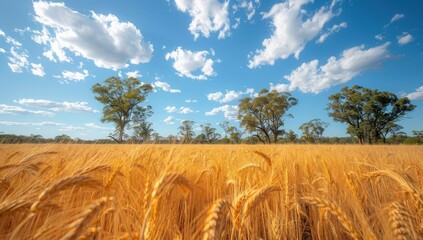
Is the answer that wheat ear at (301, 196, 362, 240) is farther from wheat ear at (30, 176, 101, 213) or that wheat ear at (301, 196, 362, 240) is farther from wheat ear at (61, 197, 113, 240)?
wheat ear at (30, 176, 101, 213)

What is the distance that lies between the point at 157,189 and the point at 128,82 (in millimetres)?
34744

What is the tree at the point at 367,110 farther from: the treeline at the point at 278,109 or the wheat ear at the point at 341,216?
the wheat ear at the point at 341,216

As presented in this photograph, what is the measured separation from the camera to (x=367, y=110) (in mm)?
29125

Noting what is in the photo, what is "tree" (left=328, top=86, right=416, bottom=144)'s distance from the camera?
28703 mm

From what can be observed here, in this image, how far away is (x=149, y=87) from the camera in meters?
32.0

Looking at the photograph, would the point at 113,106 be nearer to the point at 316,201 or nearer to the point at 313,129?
the point at 316,201

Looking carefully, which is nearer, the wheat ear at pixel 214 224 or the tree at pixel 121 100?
the wheat ear at pixel 214 224

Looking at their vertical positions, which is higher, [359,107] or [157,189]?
[359,107]

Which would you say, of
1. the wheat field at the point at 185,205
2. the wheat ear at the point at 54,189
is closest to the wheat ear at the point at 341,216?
the wheat field at the point at 185,205

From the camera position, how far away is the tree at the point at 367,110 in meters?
28.7

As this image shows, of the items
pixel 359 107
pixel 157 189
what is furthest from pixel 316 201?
pixel 359 107

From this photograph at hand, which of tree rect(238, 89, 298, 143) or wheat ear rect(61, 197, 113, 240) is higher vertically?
tree rect(238, 89, 298, 143)

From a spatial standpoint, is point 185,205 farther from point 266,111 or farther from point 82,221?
point 266,111

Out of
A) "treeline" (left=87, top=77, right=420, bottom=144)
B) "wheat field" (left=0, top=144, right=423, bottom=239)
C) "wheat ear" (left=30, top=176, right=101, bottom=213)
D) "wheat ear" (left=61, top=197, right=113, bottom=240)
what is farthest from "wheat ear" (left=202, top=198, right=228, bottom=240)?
"treeline" (left=87, top=77, right=420, bottom=144)
